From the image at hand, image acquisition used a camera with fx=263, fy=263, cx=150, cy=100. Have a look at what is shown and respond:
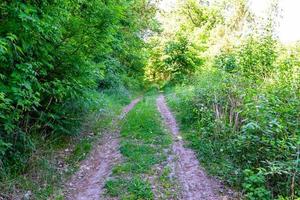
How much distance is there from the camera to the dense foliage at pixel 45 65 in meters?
4.16

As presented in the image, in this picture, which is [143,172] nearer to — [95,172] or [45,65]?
[95,172]

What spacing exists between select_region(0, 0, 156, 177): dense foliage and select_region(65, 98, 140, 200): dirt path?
0.95 metres

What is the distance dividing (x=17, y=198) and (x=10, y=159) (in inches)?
33.9

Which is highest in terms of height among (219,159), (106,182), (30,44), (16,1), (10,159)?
(16,1)

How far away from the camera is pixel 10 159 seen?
4715mm

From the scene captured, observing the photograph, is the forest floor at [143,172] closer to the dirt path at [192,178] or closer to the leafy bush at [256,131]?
the dirt path at [192,178]

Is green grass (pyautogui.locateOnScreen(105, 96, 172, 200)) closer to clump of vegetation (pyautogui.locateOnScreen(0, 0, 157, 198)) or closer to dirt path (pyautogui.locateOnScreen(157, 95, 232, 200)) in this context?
dirt path (pyautogui.locateOnScreen(157, 95, 232, 200))

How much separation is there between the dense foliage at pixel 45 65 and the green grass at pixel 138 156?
5.28 feet

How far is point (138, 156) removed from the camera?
19.7 feet

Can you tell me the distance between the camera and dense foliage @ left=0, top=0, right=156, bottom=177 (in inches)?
164

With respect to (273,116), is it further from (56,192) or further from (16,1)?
(16,1)

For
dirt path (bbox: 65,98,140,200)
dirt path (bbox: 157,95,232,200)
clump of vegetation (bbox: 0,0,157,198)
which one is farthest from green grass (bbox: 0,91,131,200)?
dirt path (bbox: 157,95,232,200)

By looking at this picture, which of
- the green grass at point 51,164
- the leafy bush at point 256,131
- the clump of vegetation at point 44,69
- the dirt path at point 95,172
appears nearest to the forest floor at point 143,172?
the dirt path at point 95,172

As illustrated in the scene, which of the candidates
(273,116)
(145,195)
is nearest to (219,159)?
(273,116)
